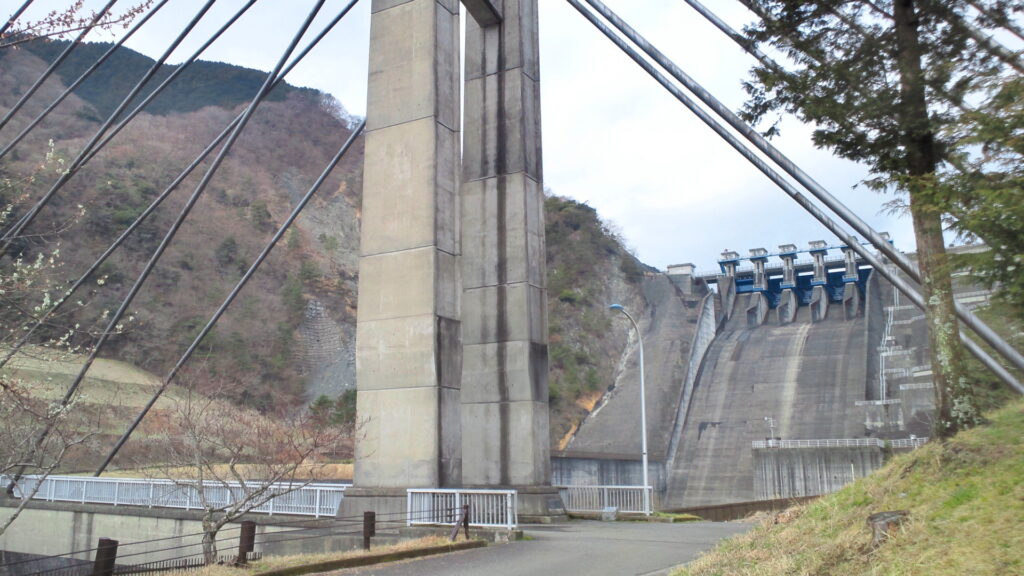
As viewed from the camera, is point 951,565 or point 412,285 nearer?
point 951,565

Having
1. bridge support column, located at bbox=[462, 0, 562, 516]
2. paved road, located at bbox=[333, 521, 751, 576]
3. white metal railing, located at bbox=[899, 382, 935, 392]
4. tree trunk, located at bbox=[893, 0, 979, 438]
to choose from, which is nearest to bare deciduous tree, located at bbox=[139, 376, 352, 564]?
paved road, located at bbox=[333, 521, 751, 576]

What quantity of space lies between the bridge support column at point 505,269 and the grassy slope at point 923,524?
9233mm

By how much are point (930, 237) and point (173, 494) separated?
Result: 19134 millimetres

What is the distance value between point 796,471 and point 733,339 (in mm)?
29035

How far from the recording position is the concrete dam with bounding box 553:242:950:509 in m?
49.0

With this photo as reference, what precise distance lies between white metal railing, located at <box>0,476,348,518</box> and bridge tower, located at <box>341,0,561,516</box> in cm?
159

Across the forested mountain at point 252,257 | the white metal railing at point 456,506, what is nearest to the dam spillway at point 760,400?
the forested mountain at point 252,257

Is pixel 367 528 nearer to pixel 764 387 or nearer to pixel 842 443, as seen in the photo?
pixel 842 443

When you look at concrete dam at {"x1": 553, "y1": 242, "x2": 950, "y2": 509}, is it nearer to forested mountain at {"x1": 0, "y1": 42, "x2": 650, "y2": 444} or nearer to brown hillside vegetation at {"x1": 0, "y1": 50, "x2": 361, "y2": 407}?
forested mountain at {"x1": 0, "y1": 42, "x2": 650, "y2": 444}

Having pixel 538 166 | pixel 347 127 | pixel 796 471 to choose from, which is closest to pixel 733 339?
pixel 796 471

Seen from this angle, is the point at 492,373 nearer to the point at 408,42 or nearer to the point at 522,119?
the point at 522,119

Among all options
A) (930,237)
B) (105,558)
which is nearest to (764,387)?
(930,237)

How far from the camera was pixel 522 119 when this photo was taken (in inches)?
773

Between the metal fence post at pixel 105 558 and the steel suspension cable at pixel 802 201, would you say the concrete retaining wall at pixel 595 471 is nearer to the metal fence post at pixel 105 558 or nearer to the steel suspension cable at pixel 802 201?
the steel suspension cable at pixel 802 201
